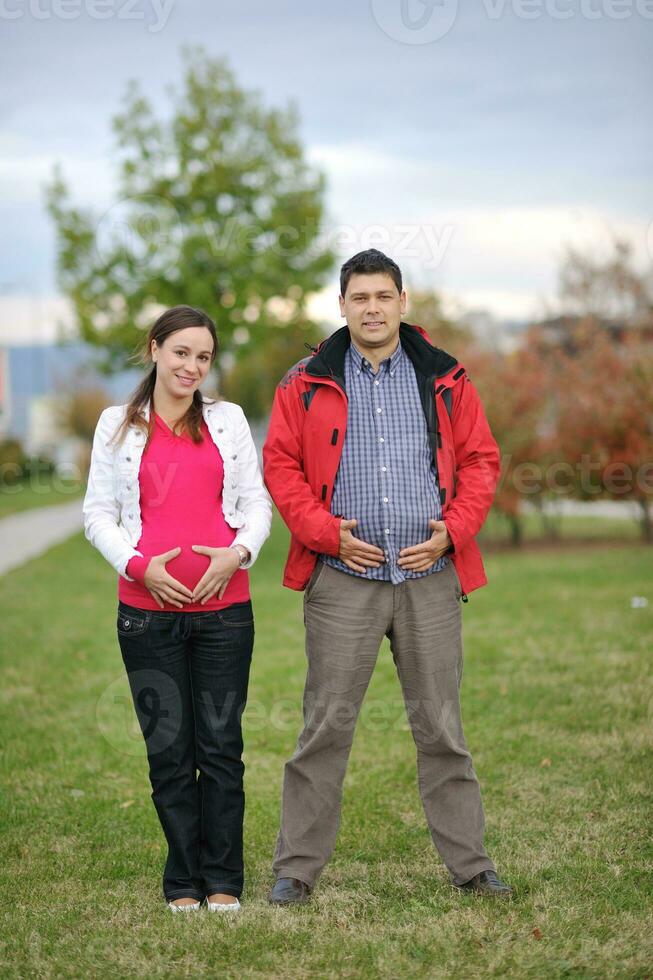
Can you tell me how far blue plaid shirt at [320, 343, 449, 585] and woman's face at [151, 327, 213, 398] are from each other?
1.82 ft

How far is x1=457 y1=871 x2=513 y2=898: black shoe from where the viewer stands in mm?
3742

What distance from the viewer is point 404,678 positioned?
3.78 metres

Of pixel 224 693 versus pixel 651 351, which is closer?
pixel 224 693

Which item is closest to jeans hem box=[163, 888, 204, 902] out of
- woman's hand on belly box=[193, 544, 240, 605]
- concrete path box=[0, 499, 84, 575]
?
woman's hand on belly box=[193, 544, 240, 605]

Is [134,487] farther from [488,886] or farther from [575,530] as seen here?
[575,530]

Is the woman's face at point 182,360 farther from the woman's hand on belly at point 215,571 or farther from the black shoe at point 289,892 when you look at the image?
the black shoe at point 289,892

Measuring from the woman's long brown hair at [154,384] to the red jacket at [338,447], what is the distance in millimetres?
276

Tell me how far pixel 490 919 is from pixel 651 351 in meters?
13.2

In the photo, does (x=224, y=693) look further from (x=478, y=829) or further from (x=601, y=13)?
(x=601, y=13)

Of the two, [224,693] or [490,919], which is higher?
[224,693]

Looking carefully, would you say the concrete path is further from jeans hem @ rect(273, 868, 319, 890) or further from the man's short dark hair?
the man's short dark hair

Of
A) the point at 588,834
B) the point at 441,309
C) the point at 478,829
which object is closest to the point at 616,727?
the point at 588,834

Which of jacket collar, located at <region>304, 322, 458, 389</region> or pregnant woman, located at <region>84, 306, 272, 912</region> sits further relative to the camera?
jacket collar, located at <region>304, 322, 458, 389</region>

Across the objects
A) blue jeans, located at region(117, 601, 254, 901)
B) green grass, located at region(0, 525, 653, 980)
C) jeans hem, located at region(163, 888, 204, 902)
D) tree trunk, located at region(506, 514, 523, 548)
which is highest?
blue jeans, located at region(117, 601, 254, 901)
